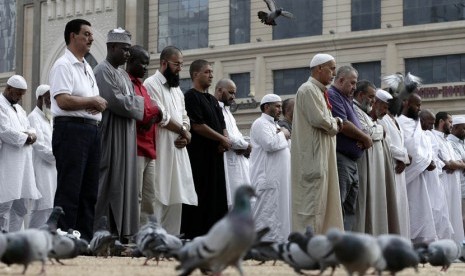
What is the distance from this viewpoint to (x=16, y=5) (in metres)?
45.7

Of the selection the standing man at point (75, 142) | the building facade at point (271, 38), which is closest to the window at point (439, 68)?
the building facade at point (271, 38)

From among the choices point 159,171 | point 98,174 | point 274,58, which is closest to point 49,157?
point 159,171

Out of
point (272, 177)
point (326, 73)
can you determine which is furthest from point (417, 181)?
point (326, 73)

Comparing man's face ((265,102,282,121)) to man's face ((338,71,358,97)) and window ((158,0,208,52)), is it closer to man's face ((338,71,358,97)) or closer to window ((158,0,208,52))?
man's face ((338,71,358,97))

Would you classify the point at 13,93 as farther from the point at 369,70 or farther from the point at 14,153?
the point at 369,70

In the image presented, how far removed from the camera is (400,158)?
11406mm

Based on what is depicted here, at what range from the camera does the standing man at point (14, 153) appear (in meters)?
11.1

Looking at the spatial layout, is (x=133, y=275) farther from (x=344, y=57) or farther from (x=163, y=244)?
(x=344, y=57)

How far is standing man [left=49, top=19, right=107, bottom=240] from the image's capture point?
27.6 ft

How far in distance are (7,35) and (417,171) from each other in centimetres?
3506

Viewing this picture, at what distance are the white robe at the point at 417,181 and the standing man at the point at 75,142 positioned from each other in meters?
4.90

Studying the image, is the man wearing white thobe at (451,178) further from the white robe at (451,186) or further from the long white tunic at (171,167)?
the long white tunic at (171,167)

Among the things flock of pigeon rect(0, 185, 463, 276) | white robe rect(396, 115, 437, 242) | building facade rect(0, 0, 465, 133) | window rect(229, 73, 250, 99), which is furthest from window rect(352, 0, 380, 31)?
flock of pigeon rect(0, 185, 463, 276)

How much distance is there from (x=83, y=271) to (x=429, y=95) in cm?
2894
